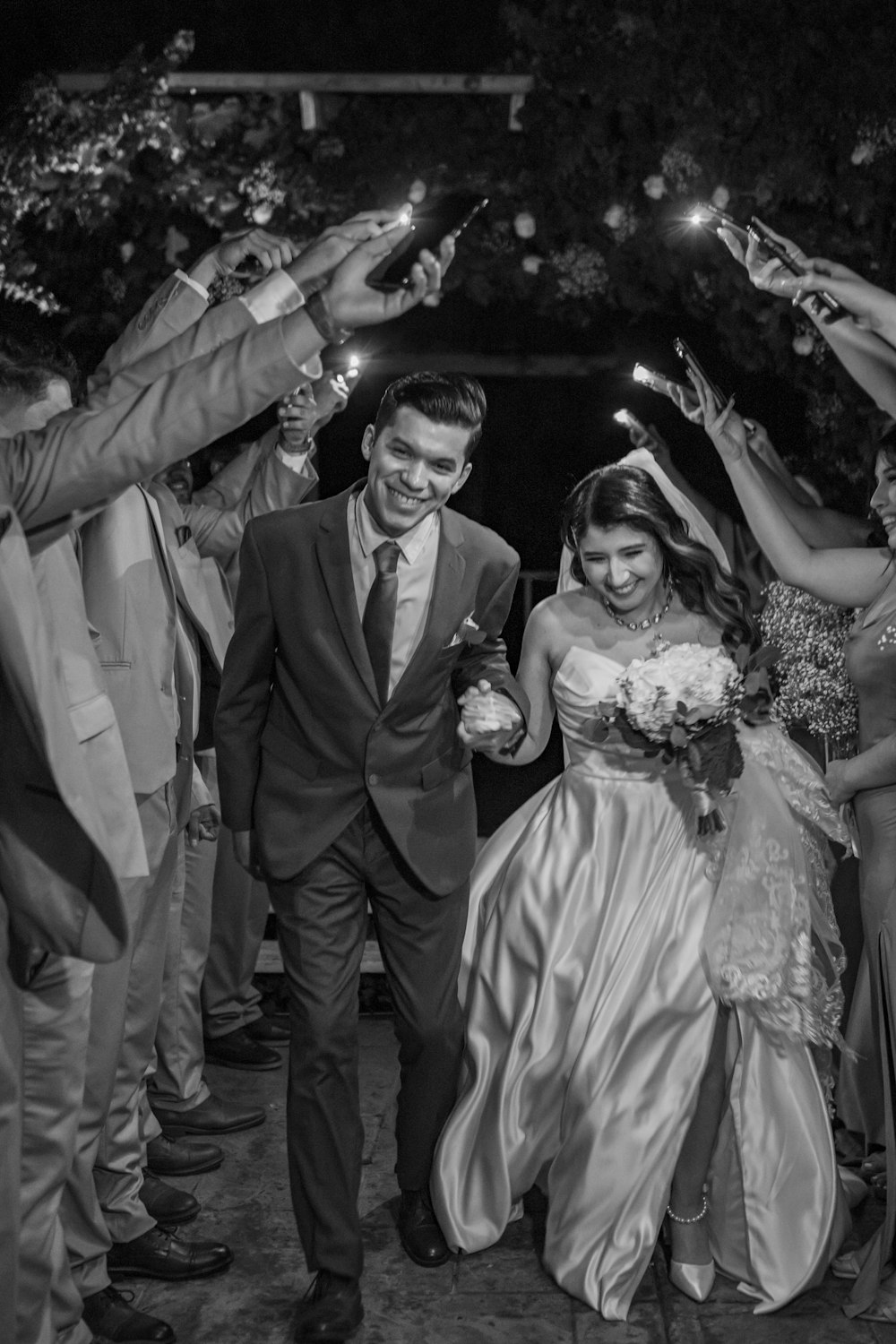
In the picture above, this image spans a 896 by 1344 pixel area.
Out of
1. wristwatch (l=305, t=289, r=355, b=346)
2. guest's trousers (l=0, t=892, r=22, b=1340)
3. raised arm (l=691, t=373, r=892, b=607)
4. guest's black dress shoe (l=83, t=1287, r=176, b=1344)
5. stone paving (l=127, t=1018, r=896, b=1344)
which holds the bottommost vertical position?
stone paving (l=127, t=1018, r=896, b=1344)

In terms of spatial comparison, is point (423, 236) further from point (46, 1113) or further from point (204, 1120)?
point (204, 1120)

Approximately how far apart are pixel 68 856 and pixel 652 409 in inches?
217

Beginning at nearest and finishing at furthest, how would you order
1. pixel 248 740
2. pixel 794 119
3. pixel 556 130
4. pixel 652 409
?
1. pixel 248 740
2. pixel 794 119
3. pixel 556 130
4. pixel 652 409

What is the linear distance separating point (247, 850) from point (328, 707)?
0.39 meters

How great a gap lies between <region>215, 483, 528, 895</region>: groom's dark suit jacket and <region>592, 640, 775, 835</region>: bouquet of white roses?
0.31 meters

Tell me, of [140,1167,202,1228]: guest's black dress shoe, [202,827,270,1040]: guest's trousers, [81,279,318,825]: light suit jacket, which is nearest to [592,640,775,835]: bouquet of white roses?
[81,279,318,825]: light suit jacket

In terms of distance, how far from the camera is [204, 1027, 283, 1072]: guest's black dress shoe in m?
4.74

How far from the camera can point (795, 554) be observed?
3.60 meters

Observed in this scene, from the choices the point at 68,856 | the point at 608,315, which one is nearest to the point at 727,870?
the point at 68,856

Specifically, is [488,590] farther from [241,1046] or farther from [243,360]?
[241,1046]

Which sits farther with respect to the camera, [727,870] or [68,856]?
[727,870]

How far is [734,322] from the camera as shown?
5.81 meters

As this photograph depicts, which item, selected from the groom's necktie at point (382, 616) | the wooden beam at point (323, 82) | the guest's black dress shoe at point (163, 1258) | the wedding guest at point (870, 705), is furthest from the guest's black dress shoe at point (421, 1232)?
the wooden beam at point (323, 82)

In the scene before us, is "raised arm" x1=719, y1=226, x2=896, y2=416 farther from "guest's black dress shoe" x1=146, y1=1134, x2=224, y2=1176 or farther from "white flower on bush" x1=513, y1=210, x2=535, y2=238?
"guest's black dress shoe" x1=146, y1=1134, x2=224, y2=1176
